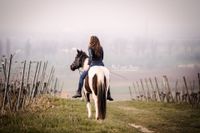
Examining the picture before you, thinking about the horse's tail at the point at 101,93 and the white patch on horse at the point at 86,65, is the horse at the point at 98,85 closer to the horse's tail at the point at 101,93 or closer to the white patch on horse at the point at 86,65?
the horse's tail at the point at 101,93

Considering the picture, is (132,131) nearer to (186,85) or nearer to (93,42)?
(93,42)

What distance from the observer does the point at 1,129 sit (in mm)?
6305

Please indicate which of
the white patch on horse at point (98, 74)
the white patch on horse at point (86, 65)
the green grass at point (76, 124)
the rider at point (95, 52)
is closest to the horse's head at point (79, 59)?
the white patch on horse at point (86, 65)

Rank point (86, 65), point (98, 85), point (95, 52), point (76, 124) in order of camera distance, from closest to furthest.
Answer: point (76, 124) → point (98, 85) → point (95, 52) → point (86, 65)

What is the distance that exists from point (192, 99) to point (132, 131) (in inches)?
309

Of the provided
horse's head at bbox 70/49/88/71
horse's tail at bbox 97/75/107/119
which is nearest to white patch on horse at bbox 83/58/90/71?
horse's head at bbox 70/49/88/71

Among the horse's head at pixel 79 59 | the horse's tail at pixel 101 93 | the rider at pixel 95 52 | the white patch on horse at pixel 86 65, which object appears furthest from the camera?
the horse's head at pixel 79 59

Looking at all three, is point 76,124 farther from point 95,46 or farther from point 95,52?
point 95,46

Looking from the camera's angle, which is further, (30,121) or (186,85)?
(186,85)

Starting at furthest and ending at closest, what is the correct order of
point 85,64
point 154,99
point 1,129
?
point 154,99, point 85,64, point 1,129

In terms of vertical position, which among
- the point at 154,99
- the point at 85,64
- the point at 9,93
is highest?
the point at 85,64

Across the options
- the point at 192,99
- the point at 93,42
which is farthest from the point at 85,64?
the point at 192,99

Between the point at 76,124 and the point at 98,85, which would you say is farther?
the point at 98,85

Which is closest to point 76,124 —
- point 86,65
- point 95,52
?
point 86,65
